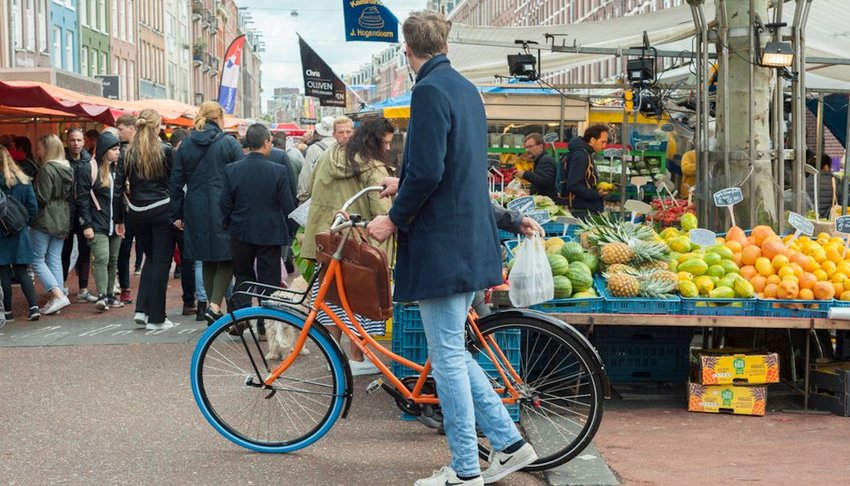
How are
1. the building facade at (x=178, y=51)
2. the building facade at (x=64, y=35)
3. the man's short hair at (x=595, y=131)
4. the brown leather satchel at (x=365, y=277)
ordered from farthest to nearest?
1. the building facade at (x=178, y=51)
2. the building facade at (x=64, y=35)
3. the man's short hair at (x=595, y=131)
4. the brown leather satchel at (x=365, y=277)

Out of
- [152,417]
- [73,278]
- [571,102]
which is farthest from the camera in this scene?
[571,102]

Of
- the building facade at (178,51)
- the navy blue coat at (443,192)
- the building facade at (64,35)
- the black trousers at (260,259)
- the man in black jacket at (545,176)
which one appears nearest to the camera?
the navy blue coat at (443,192)

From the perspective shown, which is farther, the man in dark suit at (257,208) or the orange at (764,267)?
the man in dark suit at (257,208)

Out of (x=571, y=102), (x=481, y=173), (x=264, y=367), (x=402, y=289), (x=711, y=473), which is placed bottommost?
(x=711, y=473)

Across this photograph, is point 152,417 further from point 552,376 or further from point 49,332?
point 49,332

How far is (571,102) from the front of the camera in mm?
19234

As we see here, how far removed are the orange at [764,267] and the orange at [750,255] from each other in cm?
10

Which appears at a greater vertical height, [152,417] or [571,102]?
[571,102]

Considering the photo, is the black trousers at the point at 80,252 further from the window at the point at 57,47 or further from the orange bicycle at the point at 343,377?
the window at the point at 57,47

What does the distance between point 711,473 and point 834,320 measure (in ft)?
5.81

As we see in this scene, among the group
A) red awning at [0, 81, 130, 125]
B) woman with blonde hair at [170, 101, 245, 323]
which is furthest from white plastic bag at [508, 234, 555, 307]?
red awning at [0, 81, 130, 125]

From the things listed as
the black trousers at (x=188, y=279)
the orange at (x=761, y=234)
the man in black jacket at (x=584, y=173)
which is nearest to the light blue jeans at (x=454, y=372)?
the orange at (x=761, y=234)

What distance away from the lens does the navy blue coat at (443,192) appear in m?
4.30

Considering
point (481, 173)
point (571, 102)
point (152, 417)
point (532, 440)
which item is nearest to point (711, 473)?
point (532, 440)
